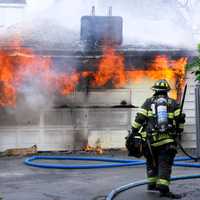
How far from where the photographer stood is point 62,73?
13781 millimetres

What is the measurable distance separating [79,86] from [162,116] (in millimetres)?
6228

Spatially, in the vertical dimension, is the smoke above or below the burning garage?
above

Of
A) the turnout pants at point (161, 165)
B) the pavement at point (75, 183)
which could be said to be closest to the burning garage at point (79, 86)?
the pavement at point (75, 183)

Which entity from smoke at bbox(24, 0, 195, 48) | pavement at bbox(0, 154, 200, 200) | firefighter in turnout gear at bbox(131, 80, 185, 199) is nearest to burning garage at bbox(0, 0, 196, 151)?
smoke at bbox(24, 0, 195, 48)

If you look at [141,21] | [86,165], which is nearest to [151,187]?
[86,165]

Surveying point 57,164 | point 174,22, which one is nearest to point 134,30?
point 174,22

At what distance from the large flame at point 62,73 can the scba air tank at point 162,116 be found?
19.7 ft

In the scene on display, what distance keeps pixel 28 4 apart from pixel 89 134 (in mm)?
14665

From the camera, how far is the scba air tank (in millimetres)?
7996

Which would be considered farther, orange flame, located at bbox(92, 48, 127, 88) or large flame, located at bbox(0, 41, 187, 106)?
orange flame, located at bbox(92, 48, 127, 88)

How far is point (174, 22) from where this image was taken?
17688mm

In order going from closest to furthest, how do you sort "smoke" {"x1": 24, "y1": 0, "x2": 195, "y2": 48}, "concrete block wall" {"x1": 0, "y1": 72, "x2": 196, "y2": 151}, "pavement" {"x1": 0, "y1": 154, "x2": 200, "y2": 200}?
"pavement" {"x1": 0, "y1": 154, "x2": 200, "y2": 200}
"concrete block wall" {"x1": 0, "y1": 72, "x2": 196, "y2": 151}
"smoke" {"x1": 24, "y1": 0, "x2": 195, "y2": 48}

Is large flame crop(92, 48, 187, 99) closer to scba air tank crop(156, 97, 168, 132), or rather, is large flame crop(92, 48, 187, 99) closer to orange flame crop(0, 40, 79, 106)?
orange flame crop(0, 40, 79, 106)

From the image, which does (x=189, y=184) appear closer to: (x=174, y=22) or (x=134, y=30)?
(x=134, y=30)
